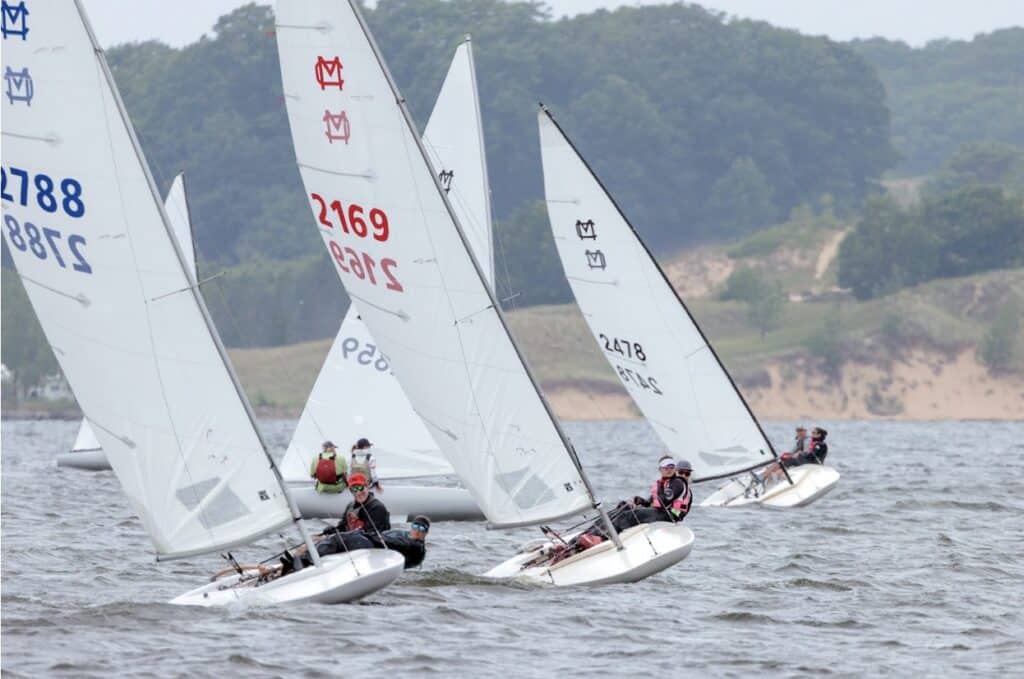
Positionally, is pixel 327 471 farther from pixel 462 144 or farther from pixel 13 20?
pixel 13 20

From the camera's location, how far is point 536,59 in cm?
17375

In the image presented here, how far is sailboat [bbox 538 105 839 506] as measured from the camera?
33156mm

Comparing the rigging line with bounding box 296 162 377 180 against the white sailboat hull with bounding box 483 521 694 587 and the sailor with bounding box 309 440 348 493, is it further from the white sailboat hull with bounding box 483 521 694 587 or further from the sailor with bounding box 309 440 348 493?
the sailor with bounding box 309 440 348 493

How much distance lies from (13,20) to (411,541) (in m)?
6.92

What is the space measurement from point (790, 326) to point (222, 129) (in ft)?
203

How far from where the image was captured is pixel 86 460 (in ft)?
164

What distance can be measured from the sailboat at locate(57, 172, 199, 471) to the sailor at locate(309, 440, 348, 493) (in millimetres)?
8830

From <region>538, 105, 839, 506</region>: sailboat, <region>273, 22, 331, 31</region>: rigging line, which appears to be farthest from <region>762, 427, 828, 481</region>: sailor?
<region>273, 22, 331, 31</region>: rigging line

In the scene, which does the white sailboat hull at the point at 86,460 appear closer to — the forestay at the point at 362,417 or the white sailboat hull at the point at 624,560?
the forestay at the point at 362,417


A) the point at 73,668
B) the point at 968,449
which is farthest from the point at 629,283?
the point at 968,449

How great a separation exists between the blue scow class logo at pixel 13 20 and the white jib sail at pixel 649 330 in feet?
46.6

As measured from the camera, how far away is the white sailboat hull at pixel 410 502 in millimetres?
33344

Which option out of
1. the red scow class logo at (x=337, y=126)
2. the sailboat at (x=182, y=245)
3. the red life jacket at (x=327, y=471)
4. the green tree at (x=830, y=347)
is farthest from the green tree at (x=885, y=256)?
the red scow class logo at (x=337, y=126)

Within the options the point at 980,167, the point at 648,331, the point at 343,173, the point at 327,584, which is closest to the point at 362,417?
the point at 648,331
